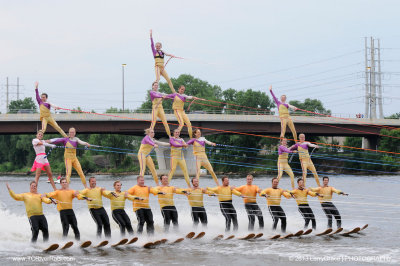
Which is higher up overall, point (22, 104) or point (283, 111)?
point (22, 104)

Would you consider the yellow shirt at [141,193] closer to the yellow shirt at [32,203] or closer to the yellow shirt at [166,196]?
the yellow shirt at [166,196]

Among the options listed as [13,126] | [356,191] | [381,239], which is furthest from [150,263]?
[13,126]

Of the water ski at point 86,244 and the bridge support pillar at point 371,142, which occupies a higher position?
the bridge support pillar at point 371,142

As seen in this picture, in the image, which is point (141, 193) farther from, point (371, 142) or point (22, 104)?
point (22, 104)

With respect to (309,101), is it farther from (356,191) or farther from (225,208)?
(225,208)

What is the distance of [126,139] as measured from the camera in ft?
295

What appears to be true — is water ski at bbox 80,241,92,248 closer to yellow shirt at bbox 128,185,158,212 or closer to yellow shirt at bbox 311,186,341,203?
yellow shirt at bbox 128,185,158,212

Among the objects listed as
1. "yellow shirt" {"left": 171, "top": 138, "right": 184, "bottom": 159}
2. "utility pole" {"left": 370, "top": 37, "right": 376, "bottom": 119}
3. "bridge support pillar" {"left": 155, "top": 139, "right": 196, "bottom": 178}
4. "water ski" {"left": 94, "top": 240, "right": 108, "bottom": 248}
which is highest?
"utility pole" {"left": 370, "top": 37, "right": 376, "bottom": 119}

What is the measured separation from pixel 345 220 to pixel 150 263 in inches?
496

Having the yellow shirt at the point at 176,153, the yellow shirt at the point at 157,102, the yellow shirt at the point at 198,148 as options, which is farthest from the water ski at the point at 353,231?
the yellow shirt at the point at 157,102

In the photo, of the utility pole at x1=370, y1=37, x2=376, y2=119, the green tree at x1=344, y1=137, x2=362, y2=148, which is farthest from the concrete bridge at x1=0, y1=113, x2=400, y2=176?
the green tree at x1=344, y1=137, x2=362, y2=148

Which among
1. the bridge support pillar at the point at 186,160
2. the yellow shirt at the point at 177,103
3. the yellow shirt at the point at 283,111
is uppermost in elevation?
the yellow shirt at the point at 177,103

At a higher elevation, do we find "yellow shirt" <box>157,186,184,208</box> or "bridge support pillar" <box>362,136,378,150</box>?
"bridge support pillar" <box>362,136,378,150</box>

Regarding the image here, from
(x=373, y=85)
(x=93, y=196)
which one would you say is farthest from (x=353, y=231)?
(x=373, y=85)
